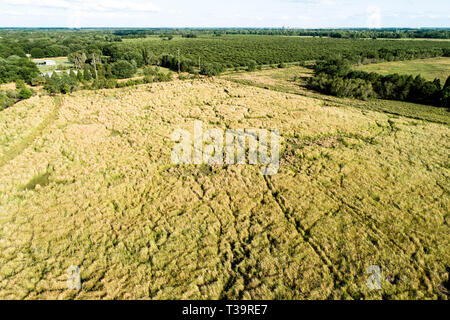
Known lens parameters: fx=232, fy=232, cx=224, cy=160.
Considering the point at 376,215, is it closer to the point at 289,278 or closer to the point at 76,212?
the point at 289,278

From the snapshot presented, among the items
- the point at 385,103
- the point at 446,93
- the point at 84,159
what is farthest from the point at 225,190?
the point at 446,93

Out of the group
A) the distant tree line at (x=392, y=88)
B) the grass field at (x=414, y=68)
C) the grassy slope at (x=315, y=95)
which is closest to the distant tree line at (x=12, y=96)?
the grassy slope at (x=315, y=95)

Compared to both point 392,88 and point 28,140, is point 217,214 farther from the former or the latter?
point 392,88

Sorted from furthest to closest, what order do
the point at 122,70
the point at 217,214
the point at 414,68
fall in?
the point at 414,68
the point at 122,70
the point at 217,214

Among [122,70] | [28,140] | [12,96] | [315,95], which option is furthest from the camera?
[122,70]

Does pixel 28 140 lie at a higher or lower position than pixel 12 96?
lower

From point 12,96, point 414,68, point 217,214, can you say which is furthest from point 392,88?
point 12,96
